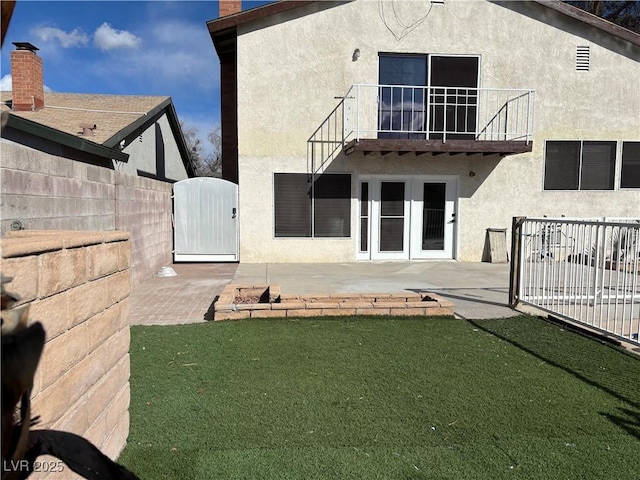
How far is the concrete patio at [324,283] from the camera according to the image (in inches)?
258

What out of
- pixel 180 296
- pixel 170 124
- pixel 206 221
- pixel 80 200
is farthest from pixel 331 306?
pixel 170 124

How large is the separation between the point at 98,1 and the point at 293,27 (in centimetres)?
455

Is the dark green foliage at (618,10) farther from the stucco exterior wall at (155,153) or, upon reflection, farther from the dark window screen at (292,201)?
the stucco exterior wall at (155,153)

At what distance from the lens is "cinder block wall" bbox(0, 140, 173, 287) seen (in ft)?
13.8

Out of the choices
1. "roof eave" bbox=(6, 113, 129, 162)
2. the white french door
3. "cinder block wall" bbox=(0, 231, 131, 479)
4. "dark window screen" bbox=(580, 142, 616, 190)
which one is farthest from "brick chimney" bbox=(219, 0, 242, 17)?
"cinder block wall" bbox=(0, 231, 131, 479)

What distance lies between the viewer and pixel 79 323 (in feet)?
7.14

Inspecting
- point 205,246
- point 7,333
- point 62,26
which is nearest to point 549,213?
point 205,246

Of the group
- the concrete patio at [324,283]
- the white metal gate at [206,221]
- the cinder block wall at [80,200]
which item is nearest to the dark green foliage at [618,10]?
the concrete patio at [324,283]

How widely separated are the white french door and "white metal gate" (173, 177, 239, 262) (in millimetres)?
3368

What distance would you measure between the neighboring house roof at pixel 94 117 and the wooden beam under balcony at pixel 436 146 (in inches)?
223

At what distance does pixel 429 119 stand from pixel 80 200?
29.0ft

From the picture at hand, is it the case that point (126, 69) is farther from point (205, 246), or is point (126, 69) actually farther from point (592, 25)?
point (592, 25)

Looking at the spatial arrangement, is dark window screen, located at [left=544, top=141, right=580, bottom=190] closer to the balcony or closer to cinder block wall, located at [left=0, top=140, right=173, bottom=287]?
the balcony

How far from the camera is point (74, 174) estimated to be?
18.5ft
